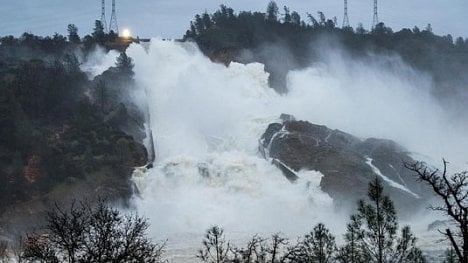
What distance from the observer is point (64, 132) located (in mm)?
76188

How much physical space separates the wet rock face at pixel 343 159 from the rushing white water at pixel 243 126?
1.72m

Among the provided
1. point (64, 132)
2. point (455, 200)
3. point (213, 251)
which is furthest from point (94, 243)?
point (64, 132)

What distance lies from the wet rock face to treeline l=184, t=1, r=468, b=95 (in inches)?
1167

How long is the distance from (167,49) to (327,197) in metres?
54.1

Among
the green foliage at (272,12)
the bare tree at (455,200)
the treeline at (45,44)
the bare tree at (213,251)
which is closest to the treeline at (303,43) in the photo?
the green foliage at (272,12)

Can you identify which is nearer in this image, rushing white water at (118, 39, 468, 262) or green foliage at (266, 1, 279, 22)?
rushing white water at (118, 39, 468, 262)

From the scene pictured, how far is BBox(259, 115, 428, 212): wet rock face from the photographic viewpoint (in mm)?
61188

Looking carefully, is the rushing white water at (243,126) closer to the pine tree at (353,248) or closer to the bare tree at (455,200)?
the pine tree at (353,248)

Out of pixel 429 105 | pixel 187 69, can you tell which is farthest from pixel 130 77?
pixel 429 105

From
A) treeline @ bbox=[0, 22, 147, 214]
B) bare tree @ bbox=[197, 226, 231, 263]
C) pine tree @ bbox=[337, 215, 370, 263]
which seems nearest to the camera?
bare tree @ bbox=[197, 226, 231, 263]

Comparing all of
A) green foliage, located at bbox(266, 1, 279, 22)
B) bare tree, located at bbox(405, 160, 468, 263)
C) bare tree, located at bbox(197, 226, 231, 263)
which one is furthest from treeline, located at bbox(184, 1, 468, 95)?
bare tree, located at bbox(405, 160, 468, 263)

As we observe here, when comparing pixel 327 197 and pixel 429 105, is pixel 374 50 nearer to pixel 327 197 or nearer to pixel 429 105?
pixel 429 105

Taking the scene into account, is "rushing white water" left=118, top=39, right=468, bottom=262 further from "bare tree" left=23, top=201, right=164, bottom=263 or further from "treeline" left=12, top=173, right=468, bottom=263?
"bare tree" left=23, top=201, right=164, bottom=263

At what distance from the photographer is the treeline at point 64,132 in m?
66.1
